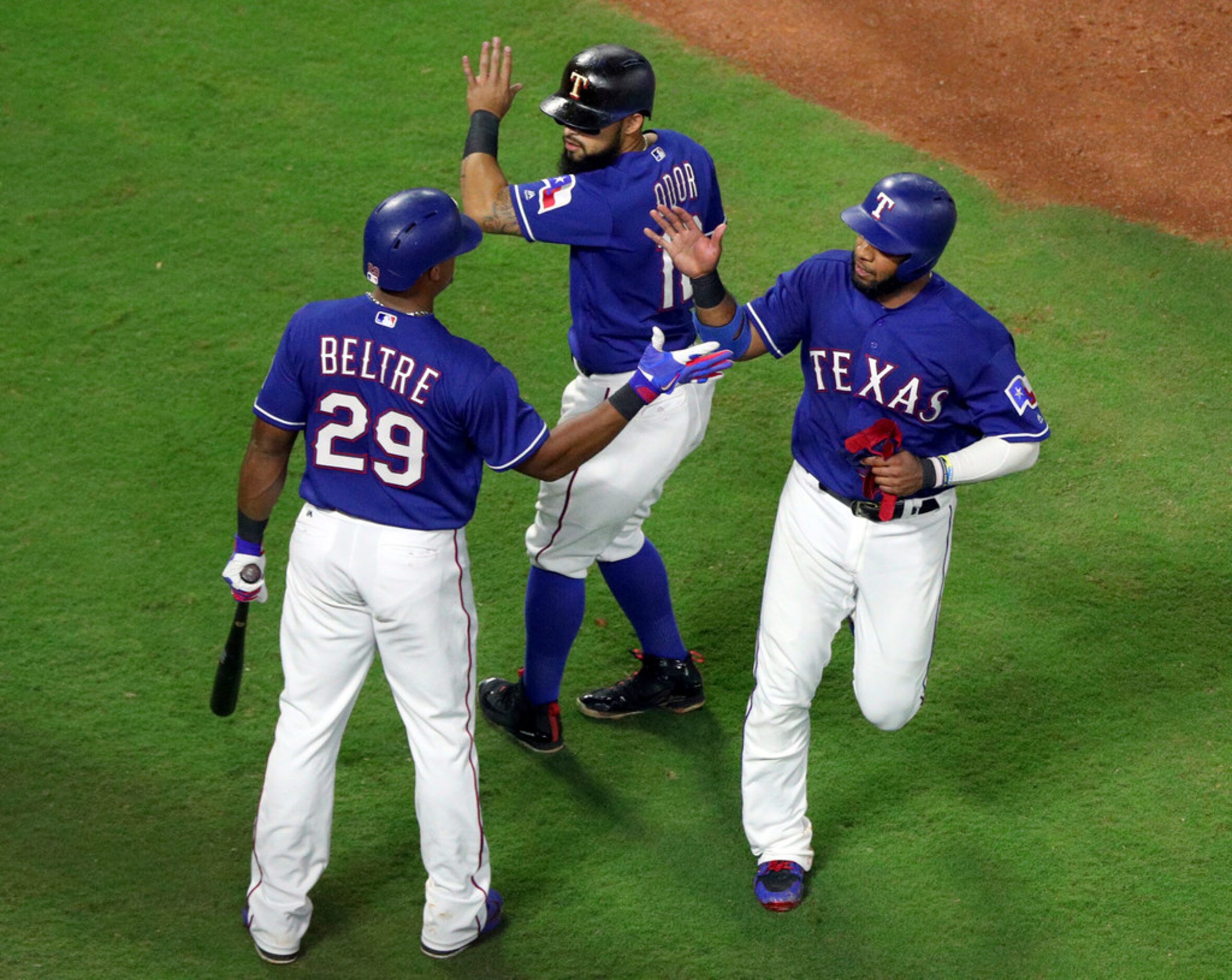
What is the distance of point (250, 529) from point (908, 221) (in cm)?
185

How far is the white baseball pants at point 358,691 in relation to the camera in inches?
145

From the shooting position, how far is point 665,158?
4.27 m

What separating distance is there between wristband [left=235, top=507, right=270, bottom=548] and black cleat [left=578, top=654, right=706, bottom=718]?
4.34ft

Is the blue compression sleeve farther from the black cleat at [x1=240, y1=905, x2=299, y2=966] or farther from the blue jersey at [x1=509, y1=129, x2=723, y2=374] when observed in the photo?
the black cleat at [x1=240, y1=905, x2=299, y2=966]

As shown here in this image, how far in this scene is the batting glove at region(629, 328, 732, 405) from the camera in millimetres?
3713

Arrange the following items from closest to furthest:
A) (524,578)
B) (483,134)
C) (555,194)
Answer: (555,194) < (483,134) < (524,578)

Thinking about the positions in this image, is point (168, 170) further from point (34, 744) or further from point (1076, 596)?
point (1076, 596)

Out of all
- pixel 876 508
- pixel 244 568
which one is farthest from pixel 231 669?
pixel 876 508

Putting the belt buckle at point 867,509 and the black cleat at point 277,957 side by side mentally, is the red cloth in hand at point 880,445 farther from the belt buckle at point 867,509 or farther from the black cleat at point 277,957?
the black cleat at point 277,957

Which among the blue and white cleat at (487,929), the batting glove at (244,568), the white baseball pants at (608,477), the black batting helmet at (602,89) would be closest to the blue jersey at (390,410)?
the batting glove at (244,568)

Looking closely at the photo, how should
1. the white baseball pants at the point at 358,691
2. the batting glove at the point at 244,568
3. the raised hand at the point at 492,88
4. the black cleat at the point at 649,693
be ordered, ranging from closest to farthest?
the white baseball pants at the point at 358,691 < the batting glove at the point at 244,568 < the raised hand at the point at 492,88 < the black cleat at the point at 649,693

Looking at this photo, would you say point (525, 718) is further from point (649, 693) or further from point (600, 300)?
point (600, 300)

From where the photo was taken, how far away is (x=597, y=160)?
4.25 m

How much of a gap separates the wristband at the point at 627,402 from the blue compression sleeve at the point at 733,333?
33 cm
